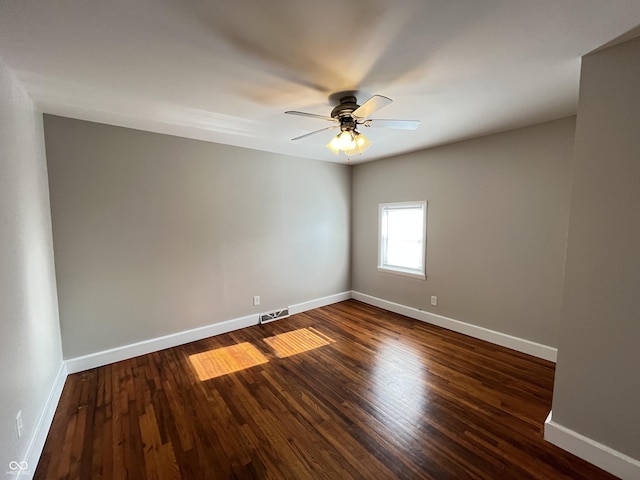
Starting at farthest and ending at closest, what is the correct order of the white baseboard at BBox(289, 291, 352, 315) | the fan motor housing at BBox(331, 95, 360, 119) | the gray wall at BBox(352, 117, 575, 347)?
1. the white baseboard at BBox(289, 291, 352, 315)
2. the gray wall at BBox(352, 117, 575, 347)
3. the fan motor housing at BBox(331, 95, 360, 119)

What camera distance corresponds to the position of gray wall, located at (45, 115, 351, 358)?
8.39ft

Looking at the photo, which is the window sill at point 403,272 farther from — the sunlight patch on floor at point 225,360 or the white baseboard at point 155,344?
the sunlight patch on floor at point 225,360

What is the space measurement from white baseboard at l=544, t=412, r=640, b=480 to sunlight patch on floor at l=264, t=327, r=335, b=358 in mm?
2037

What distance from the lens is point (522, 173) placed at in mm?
2842

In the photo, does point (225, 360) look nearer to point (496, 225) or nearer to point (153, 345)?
point (153, 345)

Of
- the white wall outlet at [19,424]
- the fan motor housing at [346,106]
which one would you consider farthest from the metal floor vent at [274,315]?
the fan motor housing at [346,106]

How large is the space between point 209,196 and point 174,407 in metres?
2.25

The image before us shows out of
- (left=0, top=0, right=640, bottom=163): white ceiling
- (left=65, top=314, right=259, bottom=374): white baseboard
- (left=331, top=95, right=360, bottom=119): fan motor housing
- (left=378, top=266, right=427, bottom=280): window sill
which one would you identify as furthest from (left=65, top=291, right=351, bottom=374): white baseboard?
(left=331, top=95, right=360, bottom=119): fan motor housing

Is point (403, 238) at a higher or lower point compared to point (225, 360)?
higher

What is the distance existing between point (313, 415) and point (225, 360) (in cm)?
127

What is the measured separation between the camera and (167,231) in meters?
3.04

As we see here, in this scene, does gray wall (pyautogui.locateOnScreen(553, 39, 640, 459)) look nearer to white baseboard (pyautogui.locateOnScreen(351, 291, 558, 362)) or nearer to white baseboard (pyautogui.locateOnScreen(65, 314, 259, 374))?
white baseboard (pyautogui.locateOnScreen(351, 291, 558, 362))

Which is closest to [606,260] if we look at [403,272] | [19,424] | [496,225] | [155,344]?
[496,225]

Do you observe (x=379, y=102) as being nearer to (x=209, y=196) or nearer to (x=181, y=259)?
(x=209, y=196)
